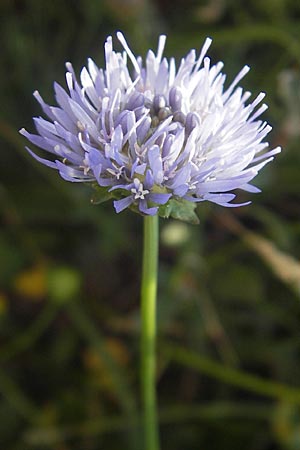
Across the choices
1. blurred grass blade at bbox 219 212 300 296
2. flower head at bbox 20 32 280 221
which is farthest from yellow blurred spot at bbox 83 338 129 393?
flower head at bbox 20 32 280 221

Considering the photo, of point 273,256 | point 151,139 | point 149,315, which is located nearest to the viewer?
point 151,139

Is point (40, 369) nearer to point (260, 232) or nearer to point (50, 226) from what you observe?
point (50, 226)

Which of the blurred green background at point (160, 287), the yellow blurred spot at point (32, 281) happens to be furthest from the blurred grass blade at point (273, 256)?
the yellow blurred spot at point (32, 281)

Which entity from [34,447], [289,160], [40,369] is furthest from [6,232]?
[289,160]

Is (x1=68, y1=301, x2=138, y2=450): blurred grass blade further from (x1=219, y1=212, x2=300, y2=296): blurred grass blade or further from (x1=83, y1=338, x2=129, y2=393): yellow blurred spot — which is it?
(x1=219, y1=212, x2=300, y2=296): blurred grass blade

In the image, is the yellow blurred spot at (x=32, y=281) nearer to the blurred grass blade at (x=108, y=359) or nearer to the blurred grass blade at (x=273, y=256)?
the blurred grass blade at (x=108, y=359)

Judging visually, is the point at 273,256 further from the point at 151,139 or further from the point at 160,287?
the point at 151,139

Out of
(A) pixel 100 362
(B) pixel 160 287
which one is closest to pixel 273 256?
(B) pixel 160 287
